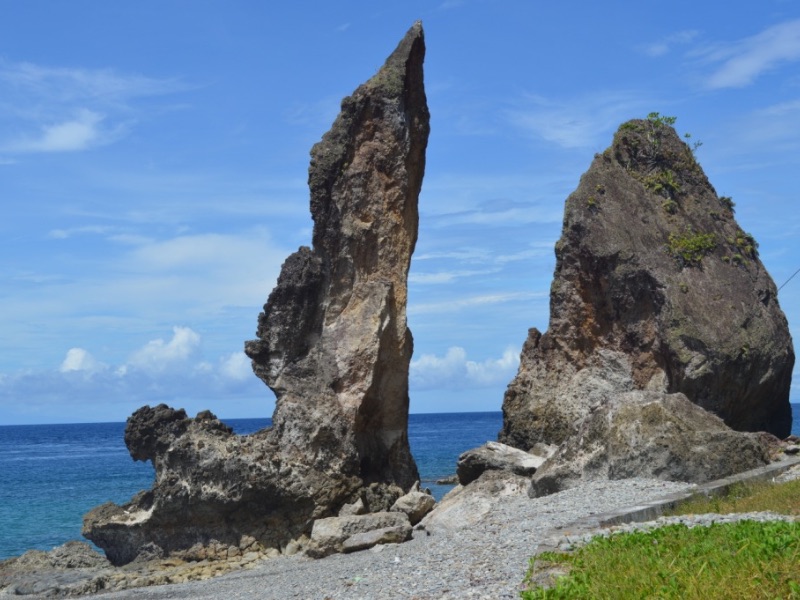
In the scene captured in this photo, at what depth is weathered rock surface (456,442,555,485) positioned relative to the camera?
23094 millimetres

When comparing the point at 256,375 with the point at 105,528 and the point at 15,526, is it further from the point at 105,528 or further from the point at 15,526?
the point at 15,526

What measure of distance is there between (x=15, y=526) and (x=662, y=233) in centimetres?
2633

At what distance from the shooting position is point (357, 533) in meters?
20.3

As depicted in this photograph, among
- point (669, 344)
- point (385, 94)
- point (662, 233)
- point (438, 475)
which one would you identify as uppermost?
point (385, 94)

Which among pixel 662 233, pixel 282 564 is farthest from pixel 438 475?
pixel 282 564

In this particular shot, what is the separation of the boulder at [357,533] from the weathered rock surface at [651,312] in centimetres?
744

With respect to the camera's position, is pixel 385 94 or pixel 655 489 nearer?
pixel 655 489

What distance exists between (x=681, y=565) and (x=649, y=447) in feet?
32.7

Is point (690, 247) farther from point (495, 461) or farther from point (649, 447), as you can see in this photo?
point (649, 447)

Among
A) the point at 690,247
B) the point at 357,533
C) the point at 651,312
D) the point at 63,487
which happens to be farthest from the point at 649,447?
the point at 63,487

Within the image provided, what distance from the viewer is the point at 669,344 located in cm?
2623

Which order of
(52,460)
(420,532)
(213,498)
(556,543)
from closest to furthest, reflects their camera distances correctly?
(556,543) < (420,532) < (213,498) < (52,460)

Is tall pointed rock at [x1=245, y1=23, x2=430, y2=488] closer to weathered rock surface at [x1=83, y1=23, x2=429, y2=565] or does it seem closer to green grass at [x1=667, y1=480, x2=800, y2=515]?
weathered rock surface at [x1=83, y1=23, x2=429, y2=565]

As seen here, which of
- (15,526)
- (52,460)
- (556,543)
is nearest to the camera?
(556,543)
